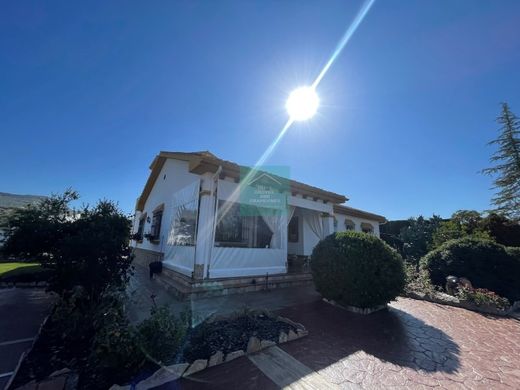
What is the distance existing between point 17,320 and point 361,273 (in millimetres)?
7884

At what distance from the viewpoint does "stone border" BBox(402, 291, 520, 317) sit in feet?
19.2

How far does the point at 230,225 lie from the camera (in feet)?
26.3

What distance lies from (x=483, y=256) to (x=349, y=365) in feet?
25.5

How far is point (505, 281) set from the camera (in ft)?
23.1

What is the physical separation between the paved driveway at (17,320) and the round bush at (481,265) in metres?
11.3

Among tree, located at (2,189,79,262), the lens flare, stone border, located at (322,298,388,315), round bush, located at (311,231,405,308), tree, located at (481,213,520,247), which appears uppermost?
the lens flare

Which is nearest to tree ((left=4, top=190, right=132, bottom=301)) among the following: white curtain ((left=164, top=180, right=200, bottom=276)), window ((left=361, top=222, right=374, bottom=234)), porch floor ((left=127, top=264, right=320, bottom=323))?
porch floor ((left=127, top=264, right=320, bottom=323))

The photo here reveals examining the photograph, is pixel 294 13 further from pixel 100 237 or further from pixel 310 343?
pixel 310 343

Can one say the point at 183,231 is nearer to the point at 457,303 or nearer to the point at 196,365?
the point at 196,365

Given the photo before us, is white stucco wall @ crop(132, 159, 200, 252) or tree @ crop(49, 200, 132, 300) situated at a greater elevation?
white stucco wall @ crop(132, 159, 200, 252)

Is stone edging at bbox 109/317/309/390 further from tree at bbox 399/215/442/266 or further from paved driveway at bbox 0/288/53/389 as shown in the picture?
tree at bbox 399/215/442/266

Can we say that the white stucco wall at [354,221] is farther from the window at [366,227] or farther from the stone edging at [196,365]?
the stone edging at [196,365]

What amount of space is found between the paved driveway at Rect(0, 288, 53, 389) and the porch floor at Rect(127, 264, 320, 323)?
160 cm

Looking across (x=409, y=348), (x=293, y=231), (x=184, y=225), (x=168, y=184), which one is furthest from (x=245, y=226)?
(x=409, y=348)
